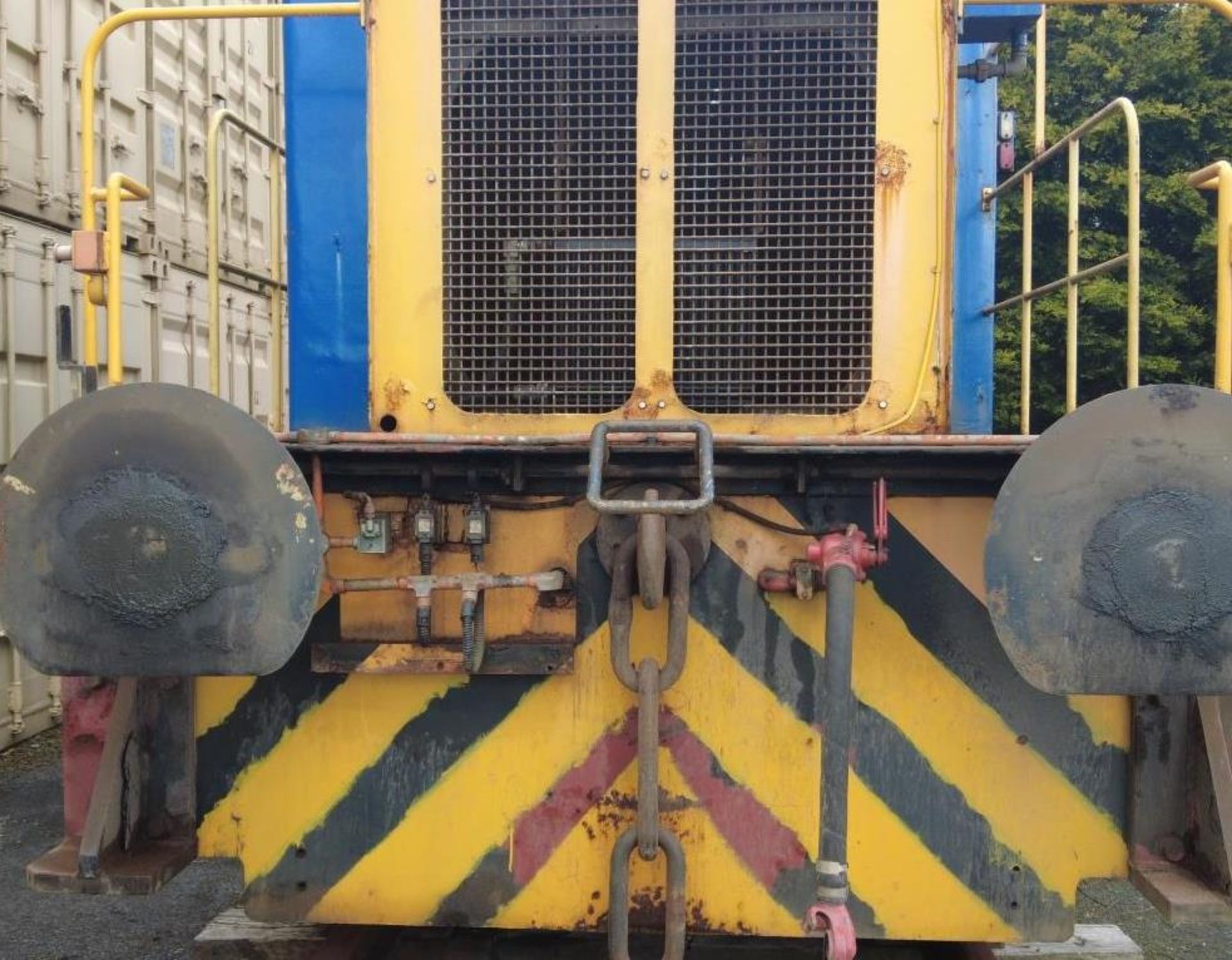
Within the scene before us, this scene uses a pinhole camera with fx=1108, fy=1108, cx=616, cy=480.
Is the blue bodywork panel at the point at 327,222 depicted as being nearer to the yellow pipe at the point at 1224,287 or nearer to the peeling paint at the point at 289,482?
the peeling paint at the point at 289,482

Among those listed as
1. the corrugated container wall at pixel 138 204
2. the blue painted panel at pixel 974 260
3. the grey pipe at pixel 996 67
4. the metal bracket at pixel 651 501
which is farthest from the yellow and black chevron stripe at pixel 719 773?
the corrugated container wall at pixel 138 204

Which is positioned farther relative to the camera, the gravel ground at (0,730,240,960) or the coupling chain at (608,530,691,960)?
the gravel ground at (0,730,240,960)

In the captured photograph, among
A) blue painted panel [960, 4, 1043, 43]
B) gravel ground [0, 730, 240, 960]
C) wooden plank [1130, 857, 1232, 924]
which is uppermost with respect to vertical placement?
blue painted panel [960, 4, 1043, 43]

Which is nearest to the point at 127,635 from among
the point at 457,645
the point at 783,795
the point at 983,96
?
the point at 457,645

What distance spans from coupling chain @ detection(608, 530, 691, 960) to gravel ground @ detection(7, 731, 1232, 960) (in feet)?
5.30

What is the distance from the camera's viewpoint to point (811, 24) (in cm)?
243

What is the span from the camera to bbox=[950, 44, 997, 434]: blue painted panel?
3.21m

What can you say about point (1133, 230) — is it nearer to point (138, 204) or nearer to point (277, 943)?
point (277, 943)

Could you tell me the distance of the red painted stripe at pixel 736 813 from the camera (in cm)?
224

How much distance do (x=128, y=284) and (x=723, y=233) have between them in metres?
4.20

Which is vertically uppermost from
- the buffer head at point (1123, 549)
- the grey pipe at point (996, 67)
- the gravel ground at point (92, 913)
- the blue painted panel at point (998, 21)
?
the blue painted panel at point (998, 21)

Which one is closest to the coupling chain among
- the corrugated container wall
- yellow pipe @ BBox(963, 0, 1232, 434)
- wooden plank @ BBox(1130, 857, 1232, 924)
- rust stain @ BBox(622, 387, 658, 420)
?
rust stain @ BBox(622, 387, 658, 420)

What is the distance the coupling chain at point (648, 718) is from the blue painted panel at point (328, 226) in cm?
112

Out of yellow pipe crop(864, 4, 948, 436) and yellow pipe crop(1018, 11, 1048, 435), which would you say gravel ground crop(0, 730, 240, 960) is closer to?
yellow pipe crop(864, 4, 948, 436)
